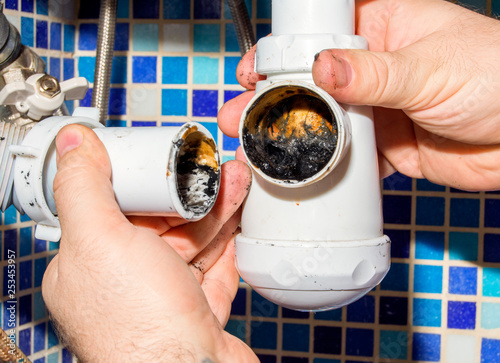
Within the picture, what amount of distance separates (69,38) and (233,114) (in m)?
0.30

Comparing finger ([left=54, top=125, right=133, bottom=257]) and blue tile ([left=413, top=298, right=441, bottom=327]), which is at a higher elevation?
finger ([left=54, top=125, right=133, bottom=257])

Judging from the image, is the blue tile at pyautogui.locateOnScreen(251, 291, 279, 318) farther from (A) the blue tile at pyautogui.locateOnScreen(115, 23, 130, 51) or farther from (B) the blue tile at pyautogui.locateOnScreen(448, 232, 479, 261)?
(A) the blue tile at pyautogui.locateOnScreen(115, 23, 130, 51)

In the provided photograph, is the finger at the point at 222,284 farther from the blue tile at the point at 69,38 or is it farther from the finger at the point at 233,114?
the blue tile at the point at 69,38

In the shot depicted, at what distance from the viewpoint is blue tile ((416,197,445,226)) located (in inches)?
26.0

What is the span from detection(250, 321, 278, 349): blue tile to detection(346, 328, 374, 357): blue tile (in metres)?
0.10

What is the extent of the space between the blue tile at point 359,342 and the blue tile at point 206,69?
0.39 meters

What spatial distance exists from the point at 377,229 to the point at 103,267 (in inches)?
8.6

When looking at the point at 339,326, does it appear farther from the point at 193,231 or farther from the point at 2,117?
the point at 2,117

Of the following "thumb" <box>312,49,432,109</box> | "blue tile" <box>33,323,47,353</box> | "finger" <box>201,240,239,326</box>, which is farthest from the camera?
"blue tile" <box>33,323,47,353</box>

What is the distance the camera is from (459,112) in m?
0.44

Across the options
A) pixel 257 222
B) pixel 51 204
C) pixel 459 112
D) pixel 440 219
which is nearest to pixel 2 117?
pixel 51 204

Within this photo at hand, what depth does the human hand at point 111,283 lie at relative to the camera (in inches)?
14.4

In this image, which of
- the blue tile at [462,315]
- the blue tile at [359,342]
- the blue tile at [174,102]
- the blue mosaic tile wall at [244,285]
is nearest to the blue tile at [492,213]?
the blue mosaic tile wall at [244,285]

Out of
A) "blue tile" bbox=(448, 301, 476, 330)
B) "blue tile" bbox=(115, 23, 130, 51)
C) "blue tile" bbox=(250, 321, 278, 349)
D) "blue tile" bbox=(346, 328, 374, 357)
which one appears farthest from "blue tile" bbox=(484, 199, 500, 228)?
"blue tile" bbox=(115, 23, 130, 51)
